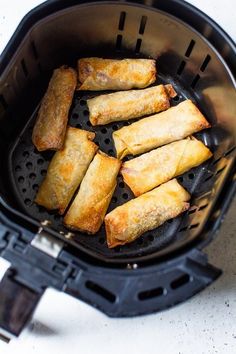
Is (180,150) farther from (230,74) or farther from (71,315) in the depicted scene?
(71,315)

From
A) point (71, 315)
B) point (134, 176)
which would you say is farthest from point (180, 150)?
point (71, 315)

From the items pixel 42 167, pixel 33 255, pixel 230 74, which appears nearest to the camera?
pixel 33 255

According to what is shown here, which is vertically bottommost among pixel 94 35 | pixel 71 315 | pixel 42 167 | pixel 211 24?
pixel 71 315

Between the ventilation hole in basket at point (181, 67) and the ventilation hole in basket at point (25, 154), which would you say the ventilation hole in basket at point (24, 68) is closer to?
the ventilation hole in basket at point (25, 154)

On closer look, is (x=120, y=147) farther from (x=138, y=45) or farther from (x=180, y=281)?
(x=180, y=281)

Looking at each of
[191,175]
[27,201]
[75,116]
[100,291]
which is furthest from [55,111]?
[100,291]
